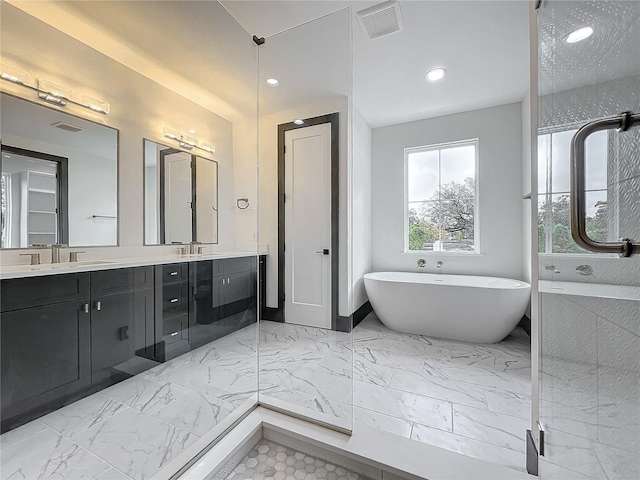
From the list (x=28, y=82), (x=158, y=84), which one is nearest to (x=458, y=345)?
(x=158, y=84)

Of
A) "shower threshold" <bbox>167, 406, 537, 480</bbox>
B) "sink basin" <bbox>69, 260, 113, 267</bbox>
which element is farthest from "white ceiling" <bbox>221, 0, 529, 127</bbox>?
"shower threshold" <bbox>167, 406, 537, 480</bbox>

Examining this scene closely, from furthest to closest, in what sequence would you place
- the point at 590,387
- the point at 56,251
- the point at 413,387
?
1. the point at 413,387
2. the point at 56,251
3. the point at 590,387

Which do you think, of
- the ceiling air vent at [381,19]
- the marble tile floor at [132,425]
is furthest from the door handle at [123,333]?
the ceiling air vent at [381,19]

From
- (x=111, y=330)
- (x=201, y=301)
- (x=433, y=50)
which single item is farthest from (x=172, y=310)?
(x=433, y=50)

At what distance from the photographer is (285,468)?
130 centimetres

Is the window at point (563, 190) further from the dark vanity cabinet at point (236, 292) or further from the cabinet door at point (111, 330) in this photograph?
the cabinet door at point (111, 330)

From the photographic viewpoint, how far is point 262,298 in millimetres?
2227

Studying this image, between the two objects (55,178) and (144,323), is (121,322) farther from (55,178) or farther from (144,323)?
(55,178)

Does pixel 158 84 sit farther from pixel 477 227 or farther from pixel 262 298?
pixel 477 227

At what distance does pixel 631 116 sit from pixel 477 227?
318cm

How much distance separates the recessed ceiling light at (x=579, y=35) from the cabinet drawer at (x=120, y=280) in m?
2.12

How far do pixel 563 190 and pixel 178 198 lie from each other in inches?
75.0

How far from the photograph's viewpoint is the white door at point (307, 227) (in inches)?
89.8

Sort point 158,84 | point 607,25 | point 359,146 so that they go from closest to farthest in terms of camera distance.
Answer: point 607,25 → point 158,84 → point 359,146
